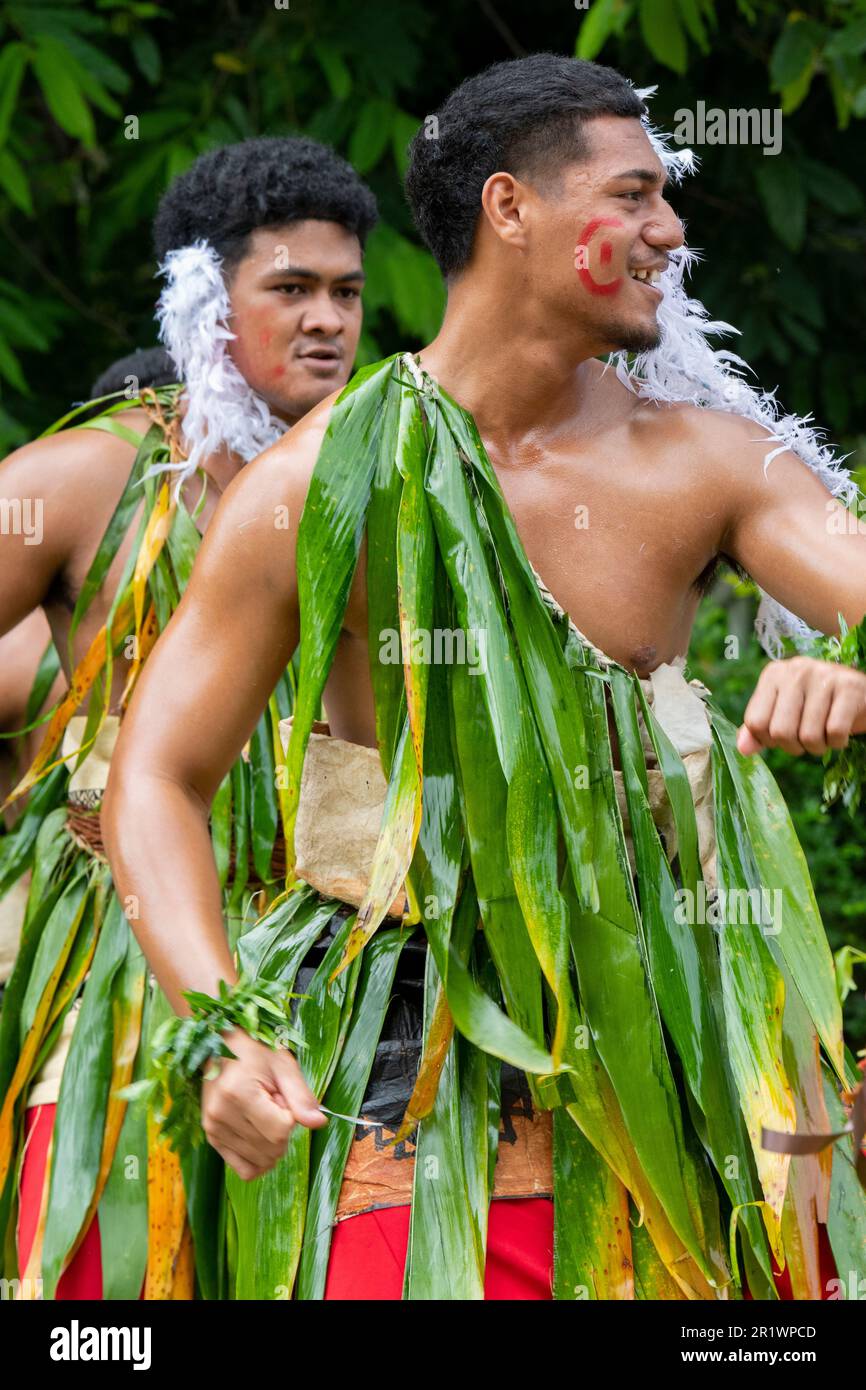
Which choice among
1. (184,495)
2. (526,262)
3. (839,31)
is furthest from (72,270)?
(526,262)

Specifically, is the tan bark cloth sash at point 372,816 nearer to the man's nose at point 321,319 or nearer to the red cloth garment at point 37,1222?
the red cloth garment at point 37,1222

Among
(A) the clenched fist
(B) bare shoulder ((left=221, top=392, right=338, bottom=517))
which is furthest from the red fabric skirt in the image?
(B) bare shoulder ((left=221, top=392, right=338, bottom=517))

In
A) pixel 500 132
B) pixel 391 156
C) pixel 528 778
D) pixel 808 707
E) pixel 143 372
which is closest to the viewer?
pixel 808 707

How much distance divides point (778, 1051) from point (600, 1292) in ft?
1.11

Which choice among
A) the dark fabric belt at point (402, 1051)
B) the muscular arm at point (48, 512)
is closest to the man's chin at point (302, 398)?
the muscular arm at point (48, 512)

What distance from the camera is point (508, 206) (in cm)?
238

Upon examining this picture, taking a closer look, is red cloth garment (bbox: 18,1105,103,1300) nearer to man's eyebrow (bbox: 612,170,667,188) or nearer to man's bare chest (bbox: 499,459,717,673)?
man's bare chest (bbox: 499,459,717,673)

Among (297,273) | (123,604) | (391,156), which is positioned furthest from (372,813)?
(391,156)

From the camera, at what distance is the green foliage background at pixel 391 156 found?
4863mm

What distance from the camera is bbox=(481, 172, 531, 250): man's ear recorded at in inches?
93.2

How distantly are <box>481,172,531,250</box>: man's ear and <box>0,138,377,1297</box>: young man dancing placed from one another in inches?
39.8

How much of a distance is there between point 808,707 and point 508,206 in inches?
32.5

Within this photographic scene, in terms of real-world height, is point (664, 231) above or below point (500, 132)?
below

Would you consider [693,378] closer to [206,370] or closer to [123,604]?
[123,604]
